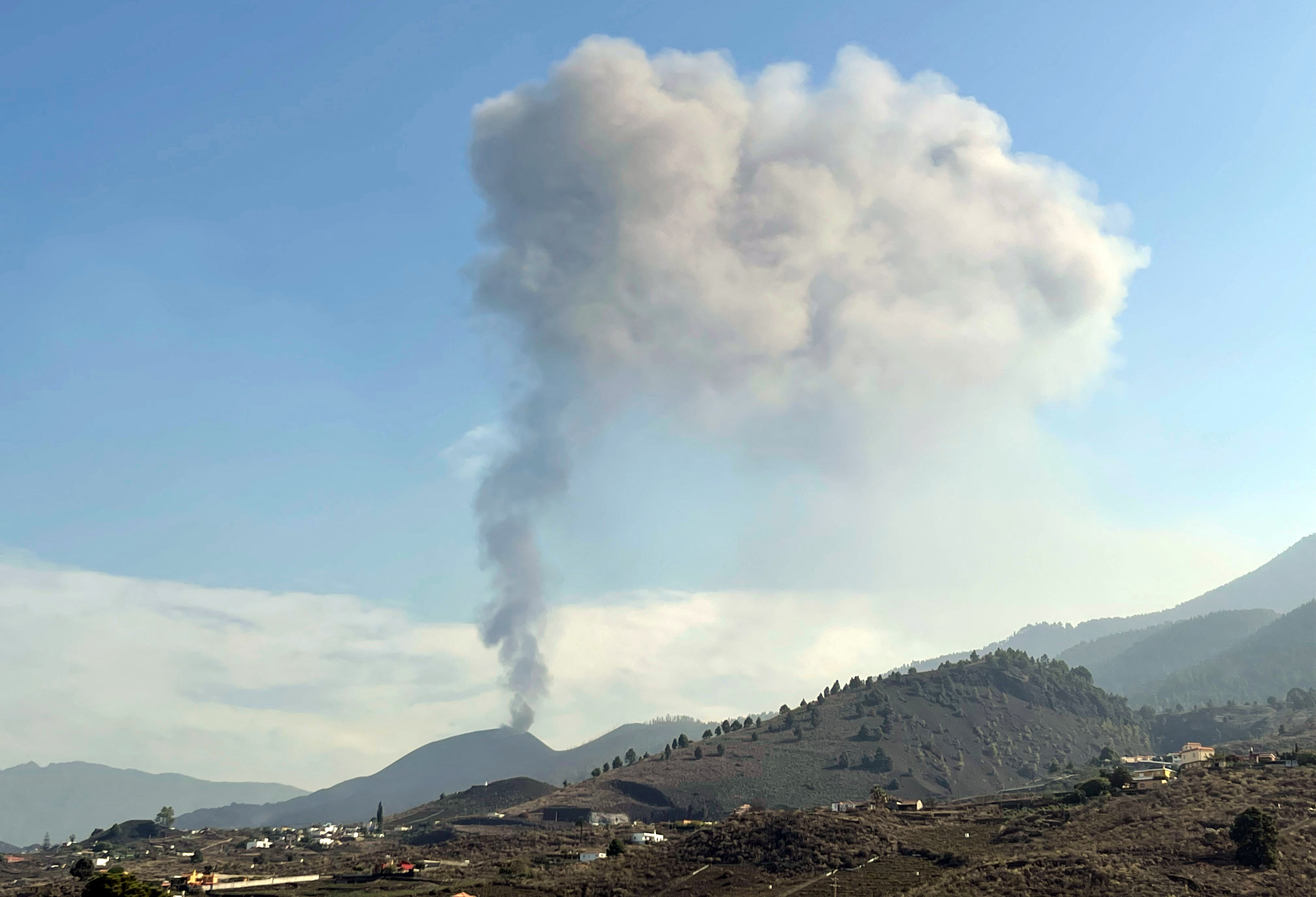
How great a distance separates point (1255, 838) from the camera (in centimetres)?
10106

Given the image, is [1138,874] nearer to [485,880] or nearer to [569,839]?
[485,880]

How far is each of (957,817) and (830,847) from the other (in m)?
34.4

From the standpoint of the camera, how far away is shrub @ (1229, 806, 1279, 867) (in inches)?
3903

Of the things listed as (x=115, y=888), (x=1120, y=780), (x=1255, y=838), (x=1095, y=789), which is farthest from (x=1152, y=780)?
(x=115, y=888)

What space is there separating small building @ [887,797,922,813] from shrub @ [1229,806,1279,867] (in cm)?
6891

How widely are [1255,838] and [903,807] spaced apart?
273 feet

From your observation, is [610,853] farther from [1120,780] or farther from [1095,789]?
[1120,780]

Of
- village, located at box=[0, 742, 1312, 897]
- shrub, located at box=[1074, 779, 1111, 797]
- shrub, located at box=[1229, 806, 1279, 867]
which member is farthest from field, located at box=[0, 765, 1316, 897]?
shrub, located at box=[1074, 779, 1111, 797]

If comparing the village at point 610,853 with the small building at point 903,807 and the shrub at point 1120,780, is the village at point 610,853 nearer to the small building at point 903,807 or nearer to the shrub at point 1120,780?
the shrub at point 1120,780

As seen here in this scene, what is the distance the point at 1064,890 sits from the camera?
3659 inches

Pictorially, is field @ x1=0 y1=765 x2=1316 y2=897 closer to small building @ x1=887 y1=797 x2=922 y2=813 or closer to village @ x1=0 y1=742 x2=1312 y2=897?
village @ x1=0 y1=742 x2=1312 y2=897

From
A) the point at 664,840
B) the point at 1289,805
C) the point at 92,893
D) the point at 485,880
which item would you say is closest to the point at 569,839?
the point at 664,840

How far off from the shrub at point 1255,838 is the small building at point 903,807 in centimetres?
6891

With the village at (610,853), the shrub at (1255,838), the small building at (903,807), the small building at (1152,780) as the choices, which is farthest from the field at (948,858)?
the small building at (903,807)
